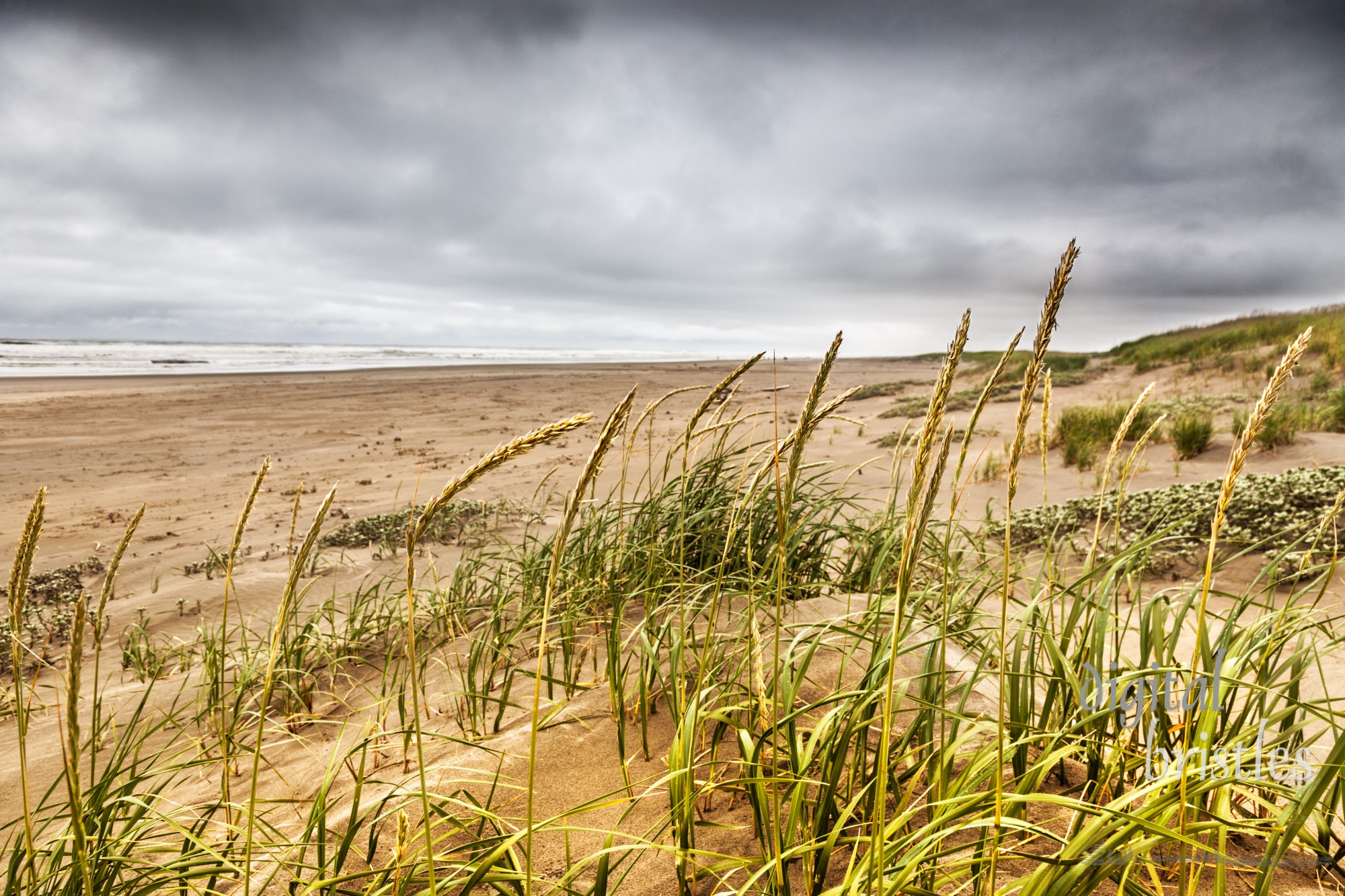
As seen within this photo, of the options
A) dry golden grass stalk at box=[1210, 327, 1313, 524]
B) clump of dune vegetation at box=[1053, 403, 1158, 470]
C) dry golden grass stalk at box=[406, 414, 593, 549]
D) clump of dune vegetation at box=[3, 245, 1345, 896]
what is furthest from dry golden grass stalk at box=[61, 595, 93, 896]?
clump of dune vegetation at box=[1053, 403, 1158, 470]

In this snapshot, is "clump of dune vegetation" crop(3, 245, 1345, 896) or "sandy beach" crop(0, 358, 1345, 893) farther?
"sandy beach" crop(0, 358, 1345, 893)

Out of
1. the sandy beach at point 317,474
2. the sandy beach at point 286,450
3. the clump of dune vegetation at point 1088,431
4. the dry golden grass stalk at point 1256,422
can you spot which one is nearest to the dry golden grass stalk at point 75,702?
the sandy beach at point 317,474

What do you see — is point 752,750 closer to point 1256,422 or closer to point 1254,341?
point 1256,422

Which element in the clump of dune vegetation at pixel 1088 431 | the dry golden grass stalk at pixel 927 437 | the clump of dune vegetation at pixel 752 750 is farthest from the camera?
the clump of dune vegetation at pixel 1088 431

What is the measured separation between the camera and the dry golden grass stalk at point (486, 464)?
32.6 inches

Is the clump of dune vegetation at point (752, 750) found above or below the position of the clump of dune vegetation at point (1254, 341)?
below

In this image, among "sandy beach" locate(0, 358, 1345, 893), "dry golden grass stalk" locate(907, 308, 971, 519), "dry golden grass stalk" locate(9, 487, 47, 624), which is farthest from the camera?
"sandy beach" locate(0, 358, 1345, 893)

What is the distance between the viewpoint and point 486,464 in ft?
2.84

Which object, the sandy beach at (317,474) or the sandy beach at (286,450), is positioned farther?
the sandy beach at (286,450)

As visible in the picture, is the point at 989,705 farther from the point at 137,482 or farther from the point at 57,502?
the point at 137,482

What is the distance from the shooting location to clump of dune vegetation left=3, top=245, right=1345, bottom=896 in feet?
3.48

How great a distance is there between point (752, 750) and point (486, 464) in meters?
1.01

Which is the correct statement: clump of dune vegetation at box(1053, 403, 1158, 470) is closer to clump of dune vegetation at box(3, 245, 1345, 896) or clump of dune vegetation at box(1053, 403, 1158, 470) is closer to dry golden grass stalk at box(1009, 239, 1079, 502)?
clump of dune vegetation at box(3, 245, 1345, 896)

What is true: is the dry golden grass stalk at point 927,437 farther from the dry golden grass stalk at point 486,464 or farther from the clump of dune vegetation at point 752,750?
the dry golden grass stalk at point 486,464
